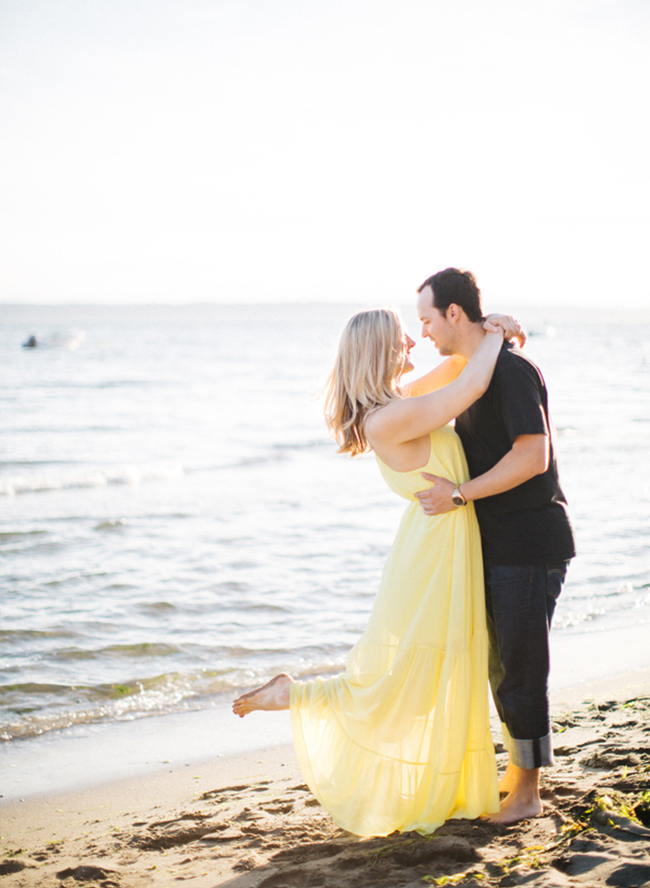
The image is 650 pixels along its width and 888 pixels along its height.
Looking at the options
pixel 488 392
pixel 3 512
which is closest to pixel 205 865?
pixel 488 392

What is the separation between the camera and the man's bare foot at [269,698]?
10.3ft

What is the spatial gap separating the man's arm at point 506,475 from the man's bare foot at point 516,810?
121cm

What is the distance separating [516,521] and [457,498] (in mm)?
262

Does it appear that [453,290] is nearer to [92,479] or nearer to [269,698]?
[269,698]

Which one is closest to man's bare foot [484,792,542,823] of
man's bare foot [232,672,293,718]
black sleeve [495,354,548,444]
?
man's bare foot [232,672,293,718]

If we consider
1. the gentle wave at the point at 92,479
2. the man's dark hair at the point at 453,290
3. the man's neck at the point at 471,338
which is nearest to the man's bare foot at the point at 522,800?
the man's neck at the point at 471,338

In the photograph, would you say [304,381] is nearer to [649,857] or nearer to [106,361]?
[106,361]

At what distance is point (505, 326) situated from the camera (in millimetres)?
3211

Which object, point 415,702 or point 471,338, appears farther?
point 471,338

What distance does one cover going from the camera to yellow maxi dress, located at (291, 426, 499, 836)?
307 cm

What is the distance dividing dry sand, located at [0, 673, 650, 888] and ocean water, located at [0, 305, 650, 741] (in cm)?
117

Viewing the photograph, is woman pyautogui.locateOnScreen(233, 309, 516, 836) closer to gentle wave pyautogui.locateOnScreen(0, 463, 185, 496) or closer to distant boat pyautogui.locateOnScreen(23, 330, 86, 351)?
gentle wave pyautogui.locateOnScreen(0, 463, 185, 496)

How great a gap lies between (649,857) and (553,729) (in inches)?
70.6

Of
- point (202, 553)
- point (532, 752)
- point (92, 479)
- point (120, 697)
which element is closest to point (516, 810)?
point (532, 752)
